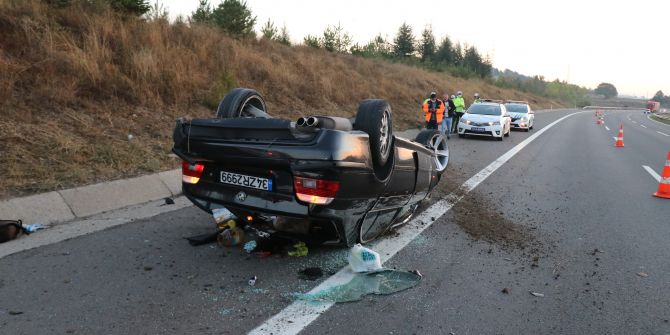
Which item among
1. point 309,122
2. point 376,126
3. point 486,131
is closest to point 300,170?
point 309,122

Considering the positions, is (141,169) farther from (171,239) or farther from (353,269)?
(353,269)

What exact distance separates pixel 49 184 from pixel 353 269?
Result: 3814mm

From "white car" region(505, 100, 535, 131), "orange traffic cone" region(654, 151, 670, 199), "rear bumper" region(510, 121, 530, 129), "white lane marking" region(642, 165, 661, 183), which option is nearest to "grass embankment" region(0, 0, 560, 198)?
"orange traffic cone" region(654, 151, 670, 199)

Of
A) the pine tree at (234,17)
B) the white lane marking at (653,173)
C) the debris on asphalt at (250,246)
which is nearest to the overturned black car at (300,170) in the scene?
the debris on asphalt at (250,246)

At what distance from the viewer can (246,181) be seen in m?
3.77

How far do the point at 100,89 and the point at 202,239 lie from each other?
19.9 feet

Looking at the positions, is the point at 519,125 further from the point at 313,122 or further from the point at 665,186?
the point at 313,122

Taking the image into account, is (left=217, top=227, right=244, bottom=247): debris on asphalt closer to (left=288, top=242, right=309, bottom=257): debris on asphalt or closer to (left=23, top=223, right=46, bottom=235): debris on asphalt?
(left=288, top=242, right=309, bottom=257): debris on asphalt

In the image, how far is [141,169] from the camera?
6.68 meters

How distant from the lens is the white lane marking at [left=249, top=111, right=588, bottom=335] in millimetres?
2938

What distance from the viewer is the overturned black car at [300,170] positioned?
11.3 feet

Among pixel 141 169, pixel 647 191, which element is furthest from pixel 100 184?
pixel 647 191

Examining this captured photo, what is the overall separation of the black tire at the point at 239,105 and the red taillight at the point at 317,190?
1.37 metres

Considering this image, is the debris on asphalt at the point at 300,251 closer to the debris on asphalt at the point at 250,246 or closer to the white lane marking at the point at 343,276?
the debris on asphalt at the point at 250,246
